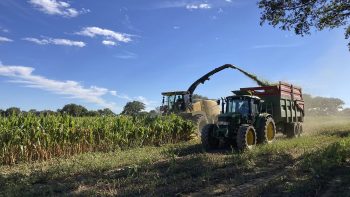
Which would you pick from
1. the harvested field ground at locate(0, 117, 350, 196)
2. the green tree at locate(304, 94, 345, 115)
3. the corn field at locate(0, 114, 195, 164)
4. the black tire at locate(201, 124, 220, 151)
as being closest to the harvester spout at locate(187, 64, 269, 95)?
the corn field at locate(0, 114, 195, 164)

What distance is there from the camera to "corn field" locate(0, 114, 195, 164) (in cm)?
1499

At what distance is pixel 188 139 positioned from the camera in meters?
22.0

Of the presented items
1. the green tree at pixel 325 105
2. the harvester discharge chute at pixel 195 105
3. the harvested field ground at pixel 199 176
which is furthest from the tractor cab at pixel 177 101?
the green tree at pixel 325 105

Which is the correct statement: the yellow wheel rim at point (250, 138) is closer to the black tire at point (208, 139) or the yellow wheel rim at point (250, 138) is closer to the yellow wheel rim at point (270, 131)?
the black tire at point (208, 139)

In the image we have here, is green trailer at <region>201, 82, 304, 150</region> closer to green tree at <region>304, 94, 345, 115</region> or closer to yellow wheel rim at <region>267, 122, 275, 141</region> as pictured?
yellow wheel rim at <region>267, 122, 275, 141</region>

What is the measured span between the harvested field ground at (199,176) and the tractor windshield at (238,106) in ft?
8.76

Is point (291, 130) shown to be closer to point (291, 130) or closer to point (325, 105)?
point (291, 130)

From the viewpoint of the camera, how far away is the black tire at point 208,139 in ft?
52.2

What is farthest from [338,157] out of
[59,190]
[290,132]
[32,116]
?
[32,116]

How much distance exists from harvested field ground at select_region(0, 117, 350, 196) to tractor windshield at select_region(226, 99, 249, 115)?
8.76 feet

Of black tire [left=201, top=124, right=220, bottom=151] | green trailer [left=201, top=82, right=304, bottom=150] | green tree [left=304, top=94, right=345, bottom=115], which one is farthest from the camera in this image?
green tree [left=304, top=94, right=345, bottom=115]

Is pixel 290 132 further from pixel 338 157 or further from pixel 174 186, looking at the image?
pixel 174 186

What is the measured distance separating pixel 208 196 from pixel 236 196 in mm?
557

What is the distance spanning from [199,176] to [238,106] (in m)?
6.82
